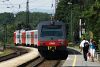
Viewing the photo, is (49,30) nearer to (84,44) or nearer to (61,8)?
(84,44)

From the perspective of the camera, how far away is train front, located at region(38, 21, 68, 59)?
37625mm

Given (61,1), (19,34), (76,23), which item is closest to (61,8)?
(61,1)

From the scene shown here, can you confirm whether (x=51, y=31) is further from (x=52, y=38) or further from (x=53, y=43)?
(x=53, y=43)

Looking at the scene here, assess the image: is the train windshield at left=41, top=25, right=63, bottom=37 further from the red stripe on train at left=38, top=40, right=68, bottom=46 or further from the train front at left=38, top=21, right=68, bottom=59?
the red stripe on train at left=38, top=40, right=68, bottom=46

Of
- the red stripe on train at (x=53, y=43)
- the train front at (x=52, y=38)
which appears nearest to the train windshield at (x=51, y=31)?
the train front at (x=52, y=38)

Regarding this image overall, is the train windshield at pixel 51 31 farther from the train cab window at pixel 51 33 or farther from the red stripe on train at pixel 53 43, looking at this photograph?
the red stripe on train at pixel 53 43

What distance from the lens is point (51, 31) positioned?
127 ft

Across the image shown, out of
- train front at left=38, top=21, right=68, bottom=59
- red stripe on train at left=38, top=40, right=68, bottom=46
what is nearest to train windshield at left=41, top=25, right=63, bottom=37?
train front at left=38, top=21, right=68, bottom=59

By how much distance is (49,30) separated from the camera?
127 feet

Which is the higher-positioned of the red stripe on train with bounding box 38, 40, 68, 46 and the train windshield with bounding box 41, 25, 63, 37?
the train windshield with bounding box 41, 25, 63, 37

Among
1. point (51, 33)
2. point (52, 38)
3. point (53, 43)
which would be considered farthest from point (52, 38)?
point (51, 33)

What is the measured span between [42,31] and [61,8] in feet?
325

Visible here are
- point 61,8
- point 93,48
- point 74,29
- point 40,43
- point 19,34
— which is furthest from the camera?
point 61,8

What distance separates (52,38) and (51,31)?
0.90m
